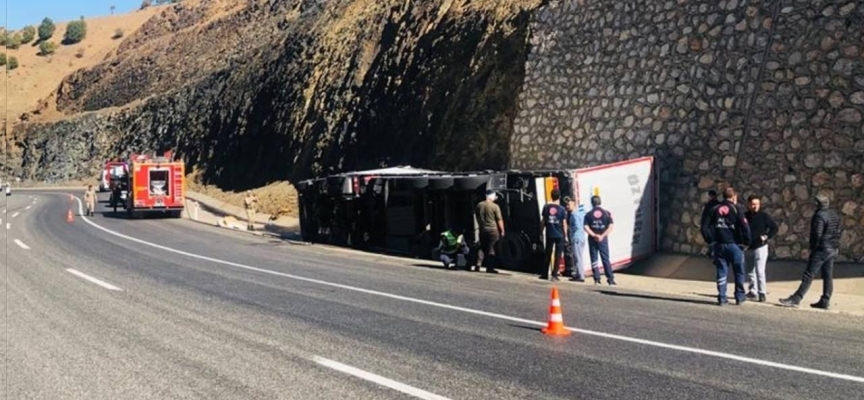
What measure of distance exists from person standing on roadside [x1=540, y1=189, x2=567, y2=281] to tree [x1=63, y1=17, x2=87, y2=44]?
5754 inches

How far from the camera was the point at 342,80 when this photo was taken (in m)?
44.2

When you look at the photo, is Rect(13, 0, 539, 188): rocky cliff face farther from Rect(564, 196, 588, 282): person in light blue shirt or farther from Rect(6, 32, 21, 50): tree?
Rect(6, 32, 21, 50): tree

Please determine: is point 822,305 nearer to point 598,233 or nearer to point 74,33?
Result: point 598,233

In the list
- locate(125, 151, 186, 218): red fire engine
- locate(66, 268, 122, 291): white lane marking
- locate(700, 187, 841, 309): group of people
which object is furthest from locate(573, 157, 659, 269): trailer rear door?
locate(125, 151, 186, 218): red fire engine

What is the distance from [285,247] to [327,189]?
95.1 inches

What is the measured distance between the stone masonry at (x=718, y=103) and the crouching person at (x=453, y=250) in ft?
14.3

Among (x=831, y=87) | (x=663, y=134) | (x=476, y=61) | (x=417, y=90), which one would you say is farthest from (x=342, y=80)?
(x=831, y=87)

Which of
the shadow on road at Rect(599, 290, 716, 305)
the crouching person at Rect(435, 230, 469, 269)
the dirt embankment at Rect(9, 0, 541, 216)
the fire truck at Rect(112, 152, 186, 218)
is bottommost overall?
the shadow on road at Rect(599, 290, 716, 305)

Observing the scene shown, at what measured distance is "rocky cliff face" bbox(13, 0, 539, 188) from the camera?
2962cm

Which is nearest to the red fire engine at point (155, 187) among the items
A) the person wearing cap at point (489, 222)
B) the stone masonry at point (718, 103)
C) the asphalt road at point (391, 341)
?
the stone masonry at point (718, 103)

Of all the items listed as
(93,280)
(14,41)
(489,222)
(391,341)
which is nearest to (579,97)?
(489,222)

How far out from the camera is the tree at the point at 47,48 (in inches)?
5527

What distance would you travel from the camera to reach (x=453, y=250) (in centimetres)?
1891

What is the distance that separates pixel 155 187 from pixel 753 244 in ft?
103
